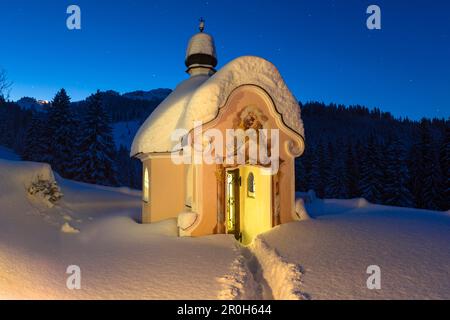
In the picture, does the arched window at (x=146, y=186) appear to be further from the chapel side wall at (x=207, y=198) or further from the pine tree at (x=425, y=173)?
the pine tree at (x=425, y=173)

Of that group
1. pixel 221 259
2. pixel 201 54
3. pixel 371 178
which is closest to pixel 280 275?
pixel 221 259

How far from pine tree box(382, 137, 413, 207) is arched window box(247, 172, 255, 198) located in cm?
2451

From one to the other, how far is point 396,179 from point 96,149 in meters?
28.6

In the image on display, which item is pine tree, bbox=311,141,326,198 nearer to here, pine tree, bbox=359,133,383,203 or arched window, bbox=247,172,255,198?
pine tree, bbox=359,133,383,203

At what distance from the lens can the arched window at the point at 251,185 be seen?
11250 mm

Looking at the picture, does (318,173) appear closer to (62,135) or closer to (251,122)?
(62,135)

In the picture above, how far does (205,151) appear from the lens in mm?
9570

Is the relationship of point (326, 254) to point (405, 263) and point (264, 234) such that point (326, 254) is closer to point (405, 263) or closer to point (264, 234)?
point (405, 263)

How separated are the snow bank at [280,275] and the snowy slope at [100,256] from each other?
59 centimetres

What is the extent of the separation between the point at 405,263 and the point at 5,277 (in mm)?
7571

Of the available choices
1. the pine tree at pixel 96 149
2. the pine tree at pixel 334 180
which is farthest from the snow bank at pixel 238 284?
the pine tree at pixel 334 180

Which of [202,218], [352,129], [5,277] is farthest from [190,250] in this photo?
[352,129]

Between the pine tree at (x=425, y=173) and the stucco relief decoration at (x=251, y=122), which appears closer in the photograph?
the stucco relief decoration at (x=251, y=122)

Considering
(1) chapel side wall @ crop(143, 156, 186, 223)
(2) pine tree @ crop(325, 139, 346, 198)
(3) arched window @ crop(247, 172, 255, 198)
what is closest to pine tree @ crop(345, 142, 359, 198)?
(2) pine tree @ crop(325, 139, 346, 198)
